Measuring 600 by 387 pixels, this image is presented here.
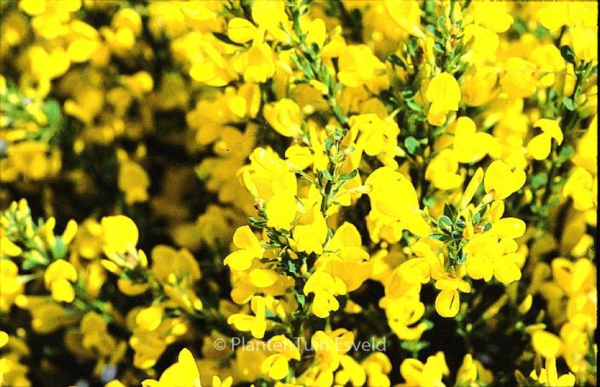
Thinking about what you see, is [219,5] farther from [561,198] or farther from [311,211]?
[561,198]

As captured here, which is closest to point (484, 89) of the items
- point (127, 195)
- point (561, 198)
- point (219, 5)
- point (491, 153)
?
point (491, 153)

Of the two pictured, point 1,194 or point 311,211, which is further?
point 1,194

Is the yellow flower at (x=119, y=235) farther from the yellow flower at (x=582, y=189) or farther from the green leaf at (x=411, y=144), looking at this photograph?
the yellow flower at (x=582, y=189)

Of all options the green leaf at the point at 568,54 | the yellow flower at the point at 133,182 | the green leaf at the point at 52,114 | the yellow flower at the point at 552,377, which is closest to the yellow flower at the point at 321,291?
the yellow flower at the point at 552,377

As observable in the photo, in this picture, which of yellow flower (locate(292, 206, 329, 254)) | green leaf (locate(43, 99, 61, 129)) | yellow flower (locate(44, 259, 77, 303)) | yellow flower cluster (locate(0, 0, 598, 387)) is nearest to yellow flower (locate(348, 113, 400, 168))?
yellow flower cluster (locate(0, 0, 598, 387))

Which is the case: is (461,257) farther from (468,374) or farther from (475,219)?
(468,374)

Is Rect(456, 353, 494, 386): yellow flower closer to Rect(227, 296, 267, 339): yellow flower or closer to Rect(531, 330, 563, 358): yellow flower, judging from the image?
Rect(531, 330, 563, 358): yellow flower

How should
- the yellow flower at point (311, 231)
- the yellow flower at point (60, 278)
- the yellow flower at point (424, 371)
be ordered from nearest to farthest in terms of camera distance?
1. the yellow flower at point (311, 231)
2. the yellow flower at point (424, 371)
3. the yellow flower at point (60, 278)
